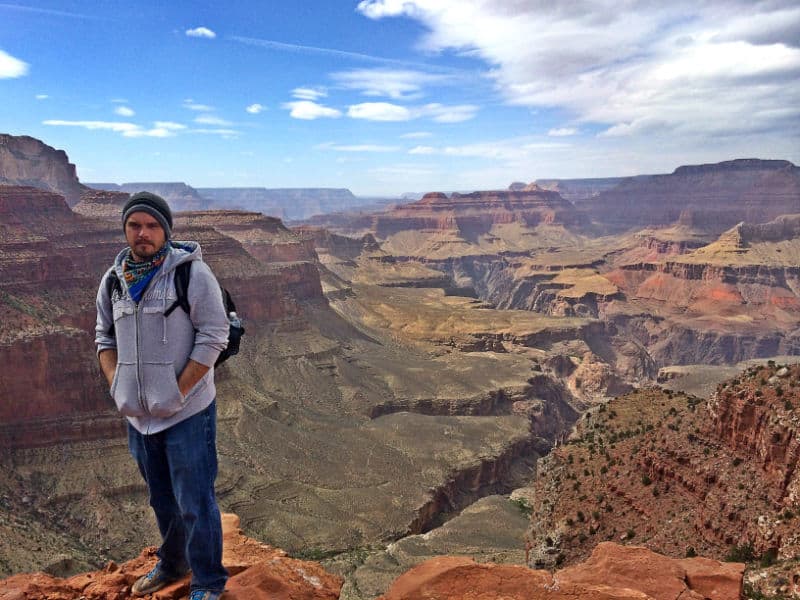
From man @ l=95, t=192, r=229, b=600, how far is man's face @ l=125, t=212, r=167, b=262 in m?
0.01

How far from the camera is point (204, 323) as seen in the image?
5605 millimetres

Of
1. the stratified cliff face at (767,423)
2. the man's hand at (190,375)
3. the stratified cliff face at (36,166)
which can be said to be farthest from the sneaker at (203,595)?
the stratified cliff face at (36,166)

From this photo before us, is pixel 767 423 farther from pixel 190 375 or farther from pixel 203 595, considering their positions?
pixel 190 375

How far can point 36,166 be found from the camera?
92.5 metres

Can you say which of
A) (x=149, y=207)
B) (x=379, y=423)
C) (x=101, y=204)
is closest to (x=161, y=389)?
(x=149, y=207)

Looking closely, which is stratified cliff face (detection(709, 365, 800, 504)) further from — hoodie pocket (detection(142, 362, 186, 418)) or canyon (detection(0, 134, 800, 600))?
hoodie pocket (detection(142, 362, 186, 418))

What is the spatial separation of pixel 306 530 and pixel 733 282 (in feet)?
374

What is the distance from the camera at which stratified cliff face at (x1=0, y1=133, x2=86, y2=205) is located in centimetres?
8875

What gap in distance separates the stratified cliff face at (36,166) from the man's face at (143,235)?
98145 mm

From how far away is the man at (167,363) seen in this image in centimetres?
558

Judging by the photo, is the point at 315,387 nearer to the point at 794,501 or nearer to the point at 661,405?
the point at 661,405

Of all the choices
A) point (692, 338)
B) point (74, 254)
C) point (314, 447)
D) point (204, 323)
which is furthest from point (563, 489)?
point (692, 338)

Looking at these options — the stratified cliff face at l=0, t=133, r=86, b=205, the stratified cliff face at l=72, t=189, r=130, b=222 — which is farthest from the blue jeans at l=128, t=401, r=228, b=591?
the stratified cliff face at l=0, t=133, r=86, b=205

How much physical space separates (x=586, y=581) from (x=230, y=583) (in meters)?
4.40
